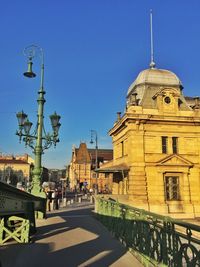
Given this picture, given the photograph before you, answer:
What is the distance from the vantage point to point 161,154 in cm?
2444

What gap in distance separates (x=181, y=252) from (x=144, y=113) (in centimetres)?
1978

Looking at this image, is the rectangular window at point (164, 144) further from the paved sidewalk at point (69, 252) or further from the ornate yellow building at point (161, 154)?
the paved sidewalk at point (69, 252)

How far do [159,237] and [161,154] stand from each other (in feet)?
60.3

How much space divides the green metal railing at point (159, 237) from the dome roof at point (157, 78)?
1870 centimetres

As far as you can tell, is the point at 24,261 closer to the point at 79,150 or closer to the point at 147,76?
the point at 147,76

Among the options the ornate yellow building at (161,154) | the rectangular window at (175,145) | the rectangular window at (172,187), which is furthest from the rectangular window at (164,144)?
the rectangular window at (172,187)

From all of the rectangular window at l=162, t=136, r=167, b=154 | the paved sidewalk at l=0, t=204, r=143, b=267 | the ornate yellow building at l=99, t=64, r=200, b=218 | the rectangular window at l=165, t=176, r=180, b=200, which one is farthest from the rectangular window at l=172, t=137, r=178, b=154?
the paved sidewalk at l=0, t=204, r=143, b=267

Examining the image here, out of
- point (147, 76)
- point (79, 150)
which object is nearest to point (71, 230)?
point (147, 76)

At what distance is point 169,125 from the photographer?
81.9ft

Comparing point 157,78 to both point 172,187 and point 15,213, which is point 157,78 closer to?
point 172,187

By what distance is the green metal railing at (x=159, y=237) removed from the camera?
4.98 m

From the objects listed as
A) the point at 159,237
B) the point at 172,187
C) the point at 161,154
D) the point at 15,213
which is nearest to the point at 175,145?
the point at 161,154

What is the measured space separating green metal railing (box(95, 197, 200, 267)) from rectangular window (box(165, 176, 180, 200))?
45.9 ft

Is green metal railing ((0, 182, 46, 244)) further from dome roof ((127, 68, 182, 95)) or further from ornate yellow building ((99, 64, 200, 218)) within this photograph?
dome roof ((127, 68, 182, 95))
